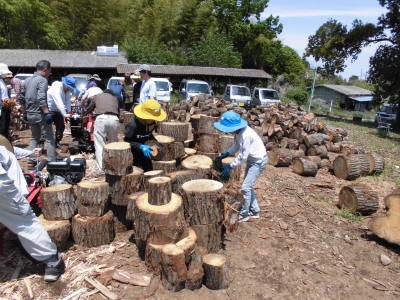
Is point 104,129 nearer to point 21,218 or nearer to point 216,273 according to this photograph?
point 21,218

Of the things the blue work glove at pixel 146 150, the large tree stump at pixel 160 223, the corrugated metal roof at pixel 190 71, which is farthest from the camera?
the corrugated metal roof at pixel 190 71

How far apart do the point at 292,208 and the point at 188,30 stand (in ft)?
104

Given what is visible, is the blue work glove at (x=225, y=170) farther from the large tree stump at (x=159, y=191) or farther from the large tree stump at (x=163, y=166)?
the large tree stump at (x=159, y=191)

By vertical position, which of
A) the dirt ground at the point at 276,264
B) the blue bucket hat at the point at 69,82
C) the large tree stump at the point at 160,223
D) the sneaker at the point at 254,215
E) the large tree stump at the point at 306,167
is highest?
the blue bucket hat at the point at 69,82

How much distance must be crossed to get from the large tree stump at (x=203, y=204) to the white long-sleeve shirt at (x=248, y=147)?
0.99 metres

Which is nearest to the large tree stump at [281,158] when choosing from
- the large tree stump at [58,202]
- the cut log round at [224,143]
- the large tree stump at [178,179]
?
the cut log round at [224,143]

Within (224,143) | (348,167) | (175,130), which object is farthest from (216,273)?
(348,167)

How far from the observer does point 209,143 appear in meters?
6.11

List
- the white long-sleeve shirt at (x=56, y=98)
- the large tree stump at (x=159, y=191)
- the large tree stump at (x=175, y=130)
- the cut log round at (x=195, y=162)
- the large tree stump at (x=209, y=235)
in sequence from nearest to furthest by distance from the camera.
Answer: the large tree stump at (x=159, y=191)
the large tree stump at (x=209, y=235)
the cut log round at (x=195, y=162)
the large tree stump at (x=175, y=130)
the white long-sleeve shirt at (x=56, y=98)

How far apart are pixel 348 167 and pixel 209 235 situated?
4.78m

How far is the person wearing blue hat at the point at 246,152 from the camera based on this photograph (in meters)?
4.28

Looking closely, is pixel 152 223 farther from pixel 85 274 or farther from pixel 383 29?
pixel 383 29

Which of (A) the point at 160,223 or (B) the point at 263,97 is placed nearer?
(A) the point at 160,223

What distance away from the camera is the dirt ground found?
3.07 m
